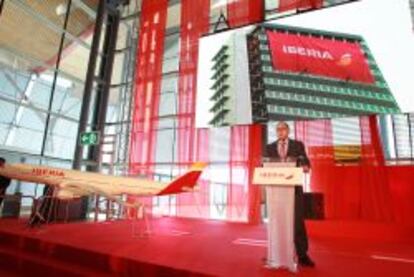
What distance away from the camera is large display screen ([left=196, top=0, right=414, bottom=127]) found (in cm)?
523

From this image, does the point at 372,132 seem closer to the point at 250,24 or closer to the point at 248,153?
the point at 248,153

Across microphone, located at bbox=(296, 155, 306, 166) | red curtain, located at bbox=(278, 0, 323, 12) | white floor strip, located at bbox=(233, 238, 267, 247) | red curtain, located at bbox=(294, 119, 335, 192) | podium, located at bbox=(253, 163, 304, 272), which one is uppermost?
red curtain, located at bbox=(278, 0, 323, 12)

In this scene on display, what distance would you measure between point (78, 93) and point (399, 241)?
37.4ft

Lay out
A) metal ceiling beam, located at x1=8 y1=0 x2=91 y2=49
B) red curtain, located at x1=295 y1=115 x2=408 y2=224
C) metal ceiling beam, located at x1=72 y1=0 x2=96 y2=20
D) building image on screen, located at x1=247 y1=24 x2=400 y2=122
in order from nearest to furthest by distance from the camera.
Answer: red curtain, located at x1=295 y1=115 x2=408 y2=224 < building image on screen, located at x1=247 y1=24 x2=400 y2=122 < metal ceiling beam, located at x1=8 y1=0 x2=91 y2=49 < metal ceiling beam, located at x1=72 y1=0 x2=96 y2=20

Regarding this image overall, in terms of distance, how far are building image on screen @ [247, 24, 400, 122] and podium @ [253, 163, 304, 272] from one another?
329 centimetres

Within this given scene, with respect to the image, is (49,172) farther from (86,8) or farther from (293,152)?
(86,8)

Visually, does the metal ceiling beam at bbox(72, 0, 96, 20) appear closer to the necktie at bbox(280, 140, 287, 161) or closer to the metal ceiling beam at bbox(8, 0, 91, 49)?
the metal ceiling beam at bbox(8, 0, 91, 49)

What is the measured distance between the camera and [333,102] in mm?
5574

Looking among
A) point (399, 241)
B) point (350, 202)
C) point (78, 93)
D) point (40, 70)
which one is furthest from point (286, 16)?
point (78, 93)

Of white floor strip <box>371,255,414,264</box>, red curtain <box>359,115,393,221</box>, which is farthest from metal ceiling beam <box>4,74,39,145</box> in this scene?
white floor strip <box>371,255,414,264</box>

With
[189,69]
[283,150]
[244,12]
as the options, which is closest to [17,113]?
[189,69]

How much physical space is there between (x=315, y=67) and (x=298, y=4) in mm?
1412

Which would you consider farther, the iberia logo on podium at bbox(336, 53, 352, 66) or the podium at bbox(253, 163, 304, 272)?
the iberia logo on podium at bbox(336, 53, 352, 66)

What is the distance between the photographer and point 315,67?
587 centimetres
